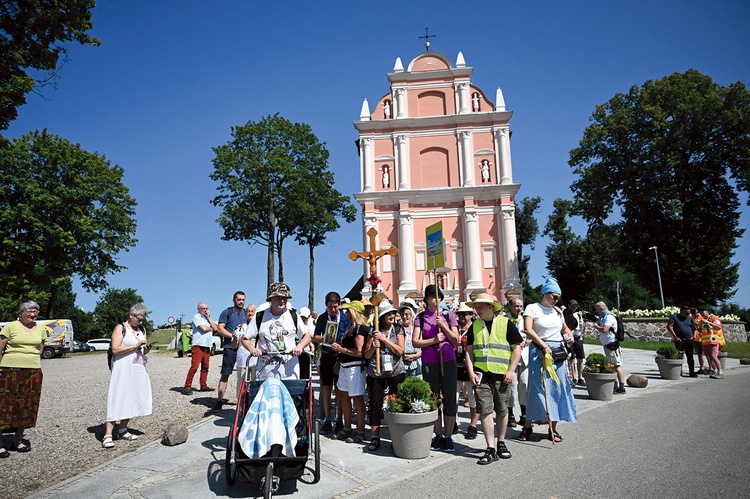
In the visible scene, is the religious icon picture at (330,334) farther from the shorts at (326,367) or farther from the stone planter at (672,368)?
the stone planter at (672,368)

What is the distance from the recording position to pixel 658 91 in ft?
98.1

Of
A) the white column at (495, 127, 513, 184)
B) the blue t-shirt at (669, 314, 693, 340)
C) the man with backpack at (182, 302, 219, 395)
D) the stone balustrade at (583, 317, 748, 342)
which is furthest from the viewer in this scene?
the white column at (495, 127, 513, 184)

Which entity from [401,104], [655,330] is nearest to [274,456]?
[655,330]

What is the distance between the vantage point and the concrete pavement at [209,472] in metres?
4.75

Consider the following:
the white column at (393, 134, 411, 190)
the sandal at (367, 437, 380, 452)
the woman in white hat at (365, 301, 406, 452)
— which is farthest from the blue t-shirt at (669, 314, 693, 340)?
the white column at (393, 134, 411, 190)

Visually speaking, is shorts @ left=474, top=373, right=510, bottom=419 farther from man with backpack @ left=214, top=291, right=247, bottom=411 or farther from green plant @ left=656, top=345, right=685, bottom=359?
green plant @ left=656, top=345, right=685, bottom=359

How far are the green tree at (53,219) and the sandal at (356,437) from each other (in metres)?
31.2

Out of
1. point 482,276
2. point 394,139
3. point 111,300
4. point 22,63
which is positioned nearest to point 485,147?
point 394,139

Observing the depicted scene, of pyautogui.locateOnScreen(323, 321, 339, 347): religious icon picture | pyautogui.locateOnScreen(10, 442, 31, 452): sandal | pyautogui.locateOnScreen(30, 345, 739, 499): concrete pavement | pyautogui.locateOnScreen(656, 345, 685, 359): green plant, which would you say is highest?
pyautogui.locateOnScreen(323, 321, 339, 347): religious icon picture

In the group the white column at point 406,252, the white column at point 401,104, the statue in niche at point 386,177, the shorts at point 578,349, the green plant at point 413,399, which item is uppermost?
the white column at point 401,104

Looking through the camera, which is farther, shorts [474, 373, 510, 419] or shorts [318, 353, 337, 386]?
shorts [318, 353, 337, 386]

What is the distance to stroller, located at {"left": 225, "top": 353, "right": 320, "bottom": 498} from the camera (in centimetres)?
442

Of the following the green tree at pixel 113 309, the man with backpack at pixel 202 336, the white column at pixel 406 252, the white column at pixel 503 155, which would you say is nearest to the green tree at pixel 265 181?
the white column at pixel 406 252

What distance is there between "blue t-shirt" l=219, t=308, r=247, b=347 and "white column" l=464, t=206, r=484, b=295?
24576mm
